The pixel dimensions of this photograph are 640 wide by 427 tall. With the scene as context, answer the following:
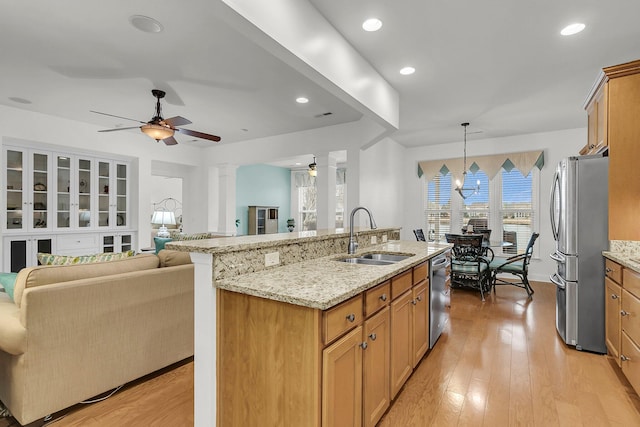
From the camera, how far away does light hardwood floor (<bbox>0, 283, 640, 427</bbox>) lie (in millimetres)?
1960

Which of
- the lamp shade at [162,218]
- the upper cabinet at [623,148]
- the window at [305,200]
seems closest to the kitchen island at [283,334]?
the upper cabinet at [623,148]

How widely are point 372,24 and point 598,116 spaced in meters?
2.32

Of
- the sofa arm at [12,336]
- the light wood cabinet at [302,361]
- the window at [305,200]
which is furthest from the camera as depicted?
the window at [305,200]

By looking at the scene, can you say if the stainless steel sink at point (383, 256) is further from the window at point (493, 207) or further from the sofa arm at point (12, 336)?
the window at point (493, 207)

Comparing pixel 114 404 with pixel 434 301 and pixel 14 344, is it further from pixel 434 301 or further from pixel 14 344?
pixel 434 301

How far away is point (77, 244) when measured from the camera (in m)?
5.49

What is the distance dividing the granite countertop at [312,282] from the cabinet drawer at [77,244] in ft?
16.9

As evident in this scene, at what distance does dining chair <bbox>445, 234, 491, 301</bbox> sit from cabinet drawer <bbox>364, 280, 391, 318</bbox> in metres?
3.17

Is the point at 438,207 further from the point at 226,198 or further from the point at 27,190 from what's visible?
the point at 27,190

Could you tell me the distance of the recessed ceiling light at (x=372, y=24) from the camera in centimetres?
253

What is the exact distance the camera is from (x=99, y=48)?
2.99 metres

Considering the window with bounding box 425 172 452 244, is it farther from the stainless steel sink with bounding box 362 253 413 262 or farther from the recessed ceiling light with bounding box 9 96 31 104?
the recessed ceiling light with bounding box 9 96 31 104

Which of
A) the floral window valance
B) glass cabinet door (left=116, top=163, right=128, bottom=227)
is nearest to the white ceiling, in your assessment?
the floral window valance

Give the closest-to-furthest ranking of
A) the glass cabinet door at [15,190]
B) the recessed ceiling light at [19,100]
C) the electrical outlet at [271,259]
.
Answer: the electrical outlet at [271,259] < the recessed ceiling light at [19,100] < the glass cabinet door at [15,190]
